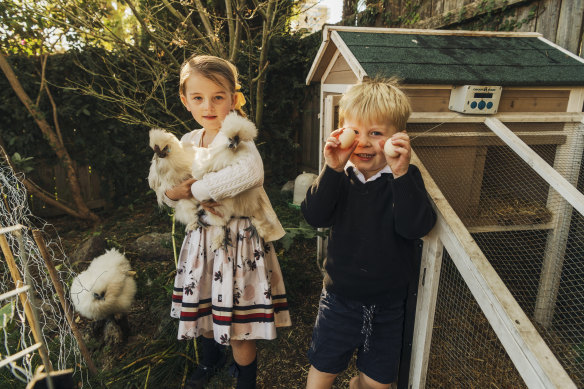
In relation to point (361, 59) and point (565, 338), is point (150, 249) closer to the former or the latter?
point (361, 59)

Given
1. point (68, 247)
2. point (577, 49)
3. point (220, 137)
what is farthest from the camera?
point (68, 247)

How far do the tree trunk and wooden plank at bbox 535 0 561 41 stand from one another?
5.16 meters

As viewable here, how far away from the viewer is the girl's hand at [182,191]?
5.07ft

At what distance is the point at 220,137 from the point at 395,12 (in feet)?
12.2

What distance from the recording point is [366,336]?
138cm

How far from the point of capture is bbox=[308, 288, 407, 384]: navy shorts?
4.51 ft

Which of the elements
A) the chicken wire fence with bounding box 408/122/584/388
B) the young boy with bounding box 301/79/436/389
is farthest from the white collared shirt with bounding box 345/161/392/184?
the chicken wire fence with bounding box 408/122/584/388

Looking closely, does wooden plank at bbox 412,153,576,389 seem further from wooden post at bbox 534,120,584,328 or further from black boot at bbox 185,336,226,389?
black boot at bbox 185,336,226,389

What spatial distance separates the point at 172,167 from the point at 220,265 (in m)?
0.49

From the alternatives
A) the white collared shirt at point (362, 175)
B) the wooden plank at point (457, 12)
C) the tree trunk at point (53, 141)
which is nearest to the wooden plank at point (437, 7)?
the wooden plank at point (457, 12)

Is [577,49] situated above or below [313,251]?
above

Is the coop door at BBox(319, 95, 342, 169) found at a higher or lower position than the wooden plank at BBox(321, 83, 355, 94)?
lower

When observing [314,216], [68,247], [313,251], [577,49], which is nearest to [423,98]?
[314,216]

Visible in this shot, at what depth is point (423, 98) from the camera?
1908mm
